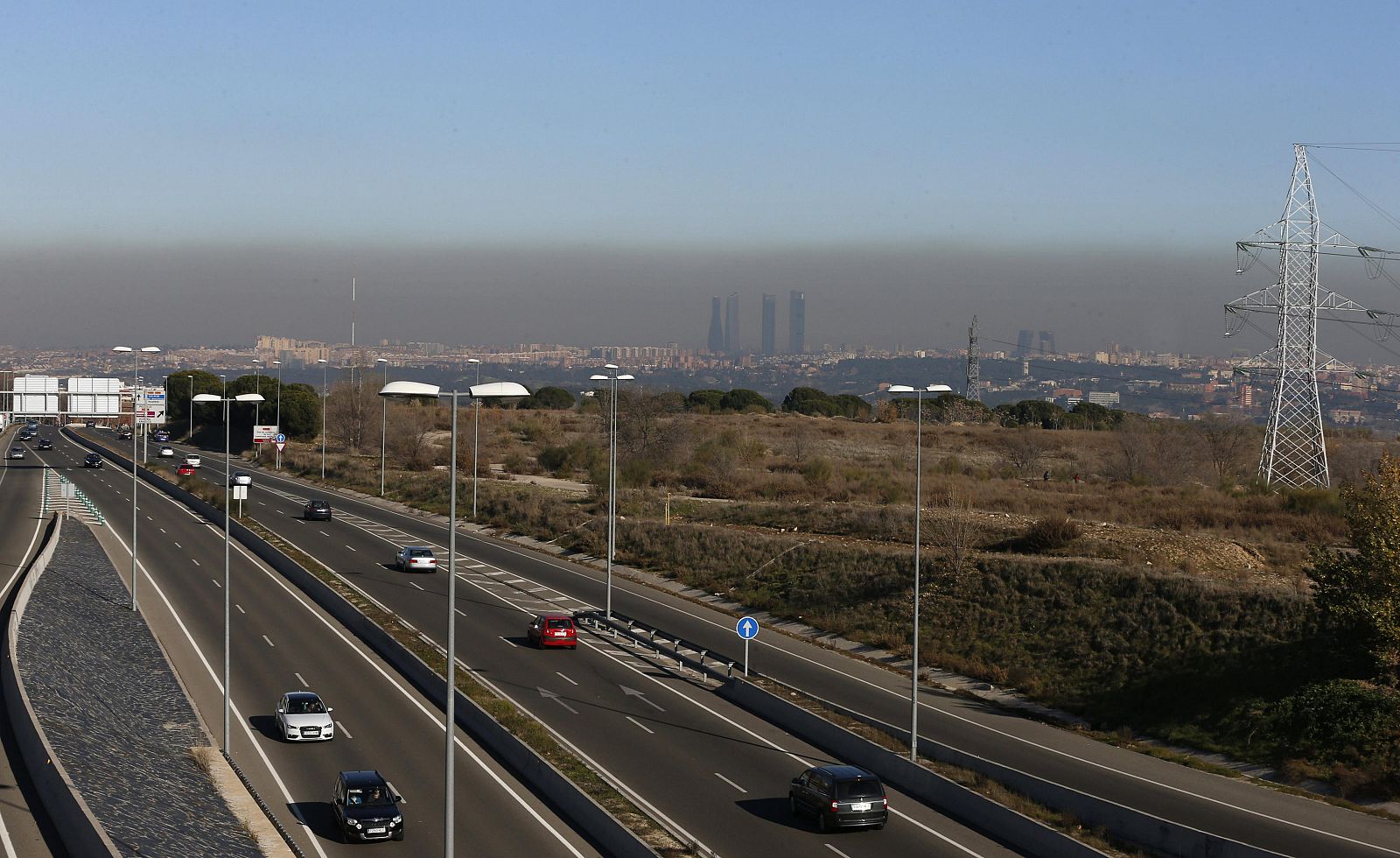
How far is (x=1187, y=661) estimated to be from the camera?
125 feet

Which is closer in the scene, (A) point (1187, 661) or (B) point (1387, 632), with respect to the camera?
(B) point (1387, 632)

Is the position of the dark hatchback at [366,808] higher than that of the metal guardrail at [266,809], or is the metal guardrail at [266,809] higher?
the dark hatchback at [366,808]

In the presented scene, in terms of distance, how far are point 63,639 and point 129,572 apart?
16598mm

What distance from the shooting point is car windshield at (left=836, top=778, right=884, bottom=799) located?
23406mm

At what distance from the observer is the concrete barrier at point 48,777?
1886 centimetres

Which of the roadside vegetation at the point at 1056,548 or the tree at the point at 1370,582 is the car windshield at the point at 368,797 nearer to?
the roadside vegetation at the point at 1056,548

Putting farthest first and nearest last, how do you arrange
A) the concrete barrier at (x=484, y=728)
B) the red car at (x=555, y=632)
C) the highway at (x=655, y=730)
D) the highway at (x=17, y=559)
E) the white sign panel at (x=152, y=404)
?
the white sign panel at (x=152, y=404)
the red car at (x=555, y=632)
the highway at (x=655, y=730)
the concrete barrier at (x=484, y=728)
the highway at (x=17, y=559)

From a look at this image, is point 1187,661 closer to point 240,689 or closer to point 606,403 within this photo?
point 240,689

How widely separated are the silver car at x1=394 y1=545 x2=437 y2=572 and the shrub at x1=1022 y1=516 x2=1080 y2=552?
28.3 meters

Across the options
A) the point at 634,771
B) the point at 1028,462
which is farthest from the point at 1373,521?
the point at 1028,462

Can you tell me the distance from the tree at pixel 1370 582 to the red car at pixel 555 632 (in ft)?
79.3

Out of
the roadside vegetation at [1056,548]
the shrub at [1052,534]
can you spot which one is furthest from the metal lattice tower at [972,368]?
the shrub at [1052,534]

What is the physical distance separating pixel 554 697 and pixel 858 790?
13.2 m

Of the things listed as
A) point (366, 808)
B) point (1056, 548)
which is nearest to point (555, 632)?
point (366, 808)
